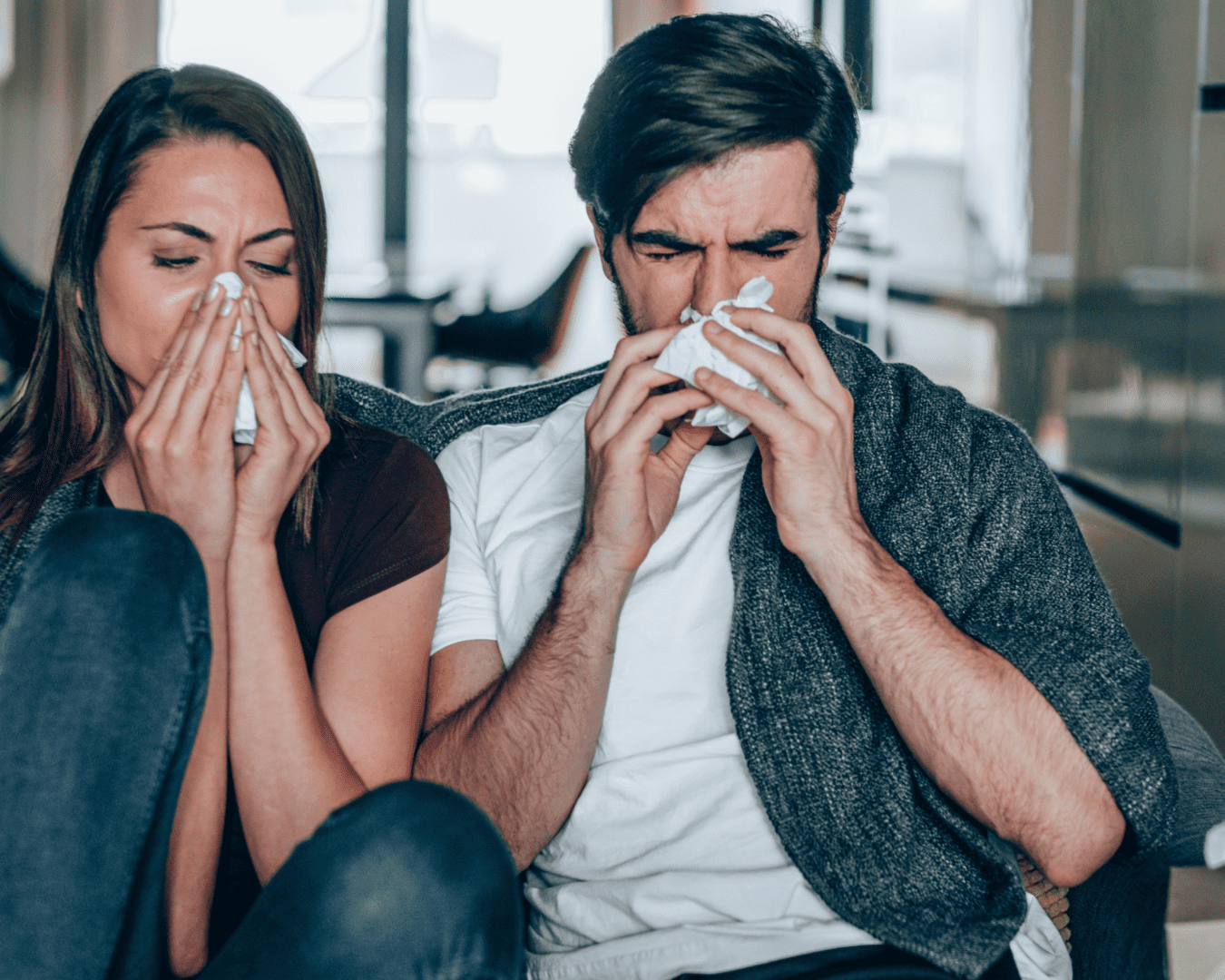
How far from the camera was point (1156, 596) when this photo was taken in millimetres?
1930

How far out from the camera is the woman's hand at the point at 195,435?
3.55 feet

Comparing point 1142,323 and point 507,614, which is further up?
point 1142,323

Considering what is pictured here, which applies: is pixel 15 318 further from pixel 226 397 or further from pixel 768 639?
pixel 768 639

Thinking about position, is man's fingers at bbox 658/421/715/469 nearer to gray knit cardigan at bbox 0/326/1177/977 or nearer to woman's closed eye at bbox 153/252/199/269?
gray knit cardigan at bbox 0/326/1177/977

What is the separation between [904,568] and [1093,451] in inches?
52.5

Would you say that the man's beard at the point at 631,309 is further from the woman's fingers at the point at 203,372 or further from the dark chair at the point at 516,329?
the dark chair at the point at 516,329

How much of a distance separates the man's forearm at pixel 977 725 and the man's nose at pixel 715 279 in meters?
0.31

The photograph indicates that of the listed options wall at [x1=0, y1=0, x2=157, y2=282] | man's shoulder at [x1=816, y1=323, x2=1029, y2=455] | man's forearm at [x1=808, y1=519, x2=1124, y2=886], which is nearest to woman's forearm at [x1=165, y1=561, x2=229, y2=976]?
man's forearm at [x1=808, y1=519, x2=1124, y2=886]

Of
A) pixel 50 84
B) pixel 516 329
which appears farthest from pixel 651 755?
pixel 50 84

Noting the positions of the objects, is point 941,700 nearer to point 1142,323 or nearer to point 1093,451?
point 1142,323

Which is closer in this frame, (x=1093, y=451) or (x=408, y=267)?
(x=1093, y=451)

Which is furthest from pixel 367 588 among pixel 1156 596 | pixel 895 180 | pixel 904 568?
pixel 895 180

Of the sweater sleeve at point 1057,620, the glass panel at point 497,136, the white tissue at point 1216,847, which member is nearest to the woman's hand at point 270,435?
the sweater sleeve at point 1057,620

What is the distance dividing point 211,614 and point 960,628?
0.72m
